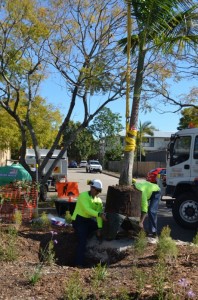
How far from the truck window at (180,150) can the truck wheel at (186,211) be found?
0.98 metres

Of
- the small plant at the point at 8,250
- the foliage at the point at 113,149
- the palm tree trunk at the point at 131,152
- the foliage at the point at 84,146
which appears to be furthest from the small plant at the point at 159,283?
the foliage at the point at 84,146

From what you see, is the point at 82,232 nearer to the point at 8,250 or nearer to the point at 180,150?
the point at 8,250

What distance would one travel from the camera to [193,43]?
7.77m

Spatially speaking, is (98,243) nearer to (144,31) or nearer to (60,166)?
(144,31)

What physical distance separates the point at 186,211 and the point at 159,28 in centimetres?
538

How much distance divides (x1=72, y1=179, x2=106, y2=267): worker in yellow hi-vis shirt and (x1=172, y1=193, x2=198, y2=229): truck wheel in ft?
13.5

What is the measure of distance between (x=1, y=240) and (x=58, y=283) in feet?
6.41

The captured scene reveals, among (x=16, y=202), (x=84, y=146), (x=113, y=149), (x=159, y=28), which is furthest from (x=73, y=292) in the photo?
(x=84, y=146)

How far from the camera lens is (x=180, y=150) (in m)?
12.0

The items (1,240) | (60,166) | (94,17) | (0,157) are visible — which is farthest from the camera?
(0,157)

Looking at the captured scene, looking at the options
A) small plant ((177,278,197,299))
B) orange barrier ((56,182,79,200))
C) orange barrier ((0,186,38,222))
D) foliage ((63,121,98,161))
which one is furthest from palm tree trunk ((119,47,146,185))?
foliage ((63,121,98,161))

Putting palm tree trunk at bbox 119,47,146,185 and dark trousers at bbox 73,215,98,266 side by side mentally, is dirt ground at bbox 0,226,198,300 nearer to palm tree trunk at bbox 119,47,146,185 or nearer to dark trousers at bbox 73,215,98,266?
dark trousers at bbox 73,215,98,266

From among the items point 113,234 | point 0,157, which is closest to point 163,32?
point 113,234

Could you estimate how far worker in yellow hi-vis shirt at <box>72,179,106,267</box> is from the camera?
300 inches
